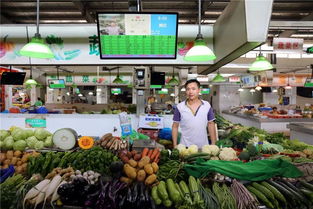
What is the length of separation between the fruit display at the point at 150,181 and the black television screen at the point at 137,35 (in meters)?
2.09

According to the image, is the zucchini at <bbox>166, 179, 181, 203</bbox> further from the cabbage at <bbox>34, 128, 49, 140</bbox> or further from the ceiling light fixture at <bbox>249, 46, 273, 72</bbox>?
the ceiling light fixture at <bbox>249, 46, 273, 72</bbox>

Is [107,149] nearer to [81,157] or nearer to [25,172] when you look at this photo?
[81,157]

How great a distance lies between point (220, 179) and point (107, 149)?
1.56 meters

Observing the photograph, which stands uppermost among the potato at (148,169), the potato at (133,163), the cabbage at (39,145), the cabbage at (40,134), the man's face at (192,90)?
the man's face at (192,90)

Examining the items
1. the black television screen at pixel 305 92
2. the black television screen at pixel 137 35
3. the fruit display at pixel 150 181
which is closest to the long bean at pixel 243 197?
the fruit display at pixel 150 181

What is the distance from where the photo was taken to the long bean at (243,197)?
81.8 inches

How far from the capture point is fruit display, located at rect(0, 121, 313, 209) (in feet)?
6.91

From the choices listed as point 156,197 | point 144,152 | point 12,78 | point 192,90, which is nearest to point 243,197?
point 156,197

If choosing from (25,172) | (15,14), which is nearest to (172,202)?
(25,172)

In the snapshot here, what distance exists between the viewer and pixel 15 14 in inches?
291

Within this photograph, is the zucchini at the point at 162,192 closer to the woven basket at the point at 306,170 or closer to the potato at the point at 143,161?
the potato at the point at 143,161

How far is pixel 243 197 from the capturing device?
7.00 feet

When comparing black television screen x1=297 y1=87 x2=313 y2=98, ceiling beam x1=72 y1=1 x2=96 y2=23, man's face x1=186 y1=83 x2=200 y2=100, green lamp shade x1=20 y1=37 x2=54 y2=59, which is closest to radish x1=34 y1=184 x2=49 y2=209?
green lamp shade x1=20 y1=37 x2=54 y2=59

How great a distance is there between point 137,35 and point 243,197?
3062 millimetres
